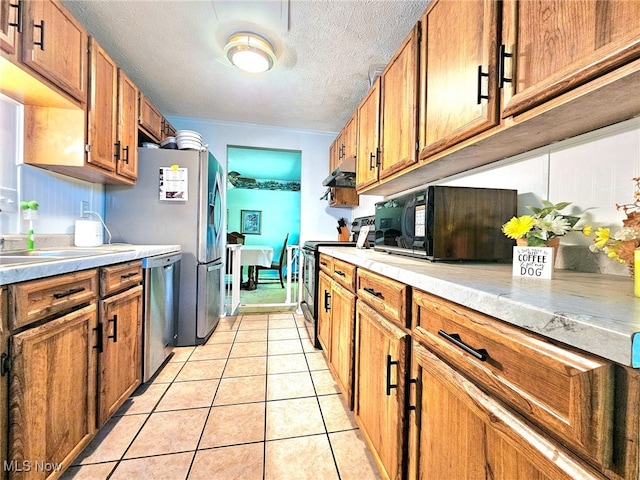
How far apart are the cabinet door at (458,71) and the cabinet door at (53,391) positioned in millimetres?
1730

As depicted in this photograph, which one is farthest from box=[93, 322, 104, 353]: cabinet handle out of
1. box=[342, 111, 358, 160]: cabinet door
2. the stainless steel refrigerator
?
→ box=[342, 111, 358, 160]: cabinet door

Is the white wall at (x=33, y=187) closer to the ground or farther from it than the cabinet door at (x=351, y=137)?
closer to the ground

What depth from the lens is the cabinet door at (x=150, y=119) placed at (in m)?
2.33

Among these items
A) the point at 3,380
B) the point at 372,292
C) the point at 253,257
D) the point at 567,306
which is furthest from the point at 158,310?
the point at 253,257

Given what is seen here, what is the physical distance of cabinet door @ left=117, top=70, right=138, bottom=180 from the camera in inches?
79.0

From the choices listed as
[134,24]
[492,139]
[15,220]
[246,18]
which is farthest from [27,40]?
[492,139]

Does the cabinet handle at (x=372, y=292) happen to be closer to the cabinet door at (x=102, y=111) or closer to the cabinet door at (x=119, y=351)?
the cabinet door at (x=119, y=351)

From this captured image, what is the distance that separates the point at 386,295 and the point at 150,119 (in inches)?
105

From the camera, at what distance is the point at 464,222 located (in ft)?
3.99

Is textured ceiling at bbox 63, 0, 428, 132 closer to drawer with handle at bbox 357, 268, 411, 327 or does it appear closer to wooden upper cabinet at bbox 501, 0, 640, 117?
wooden upper cabinet at bbox 501, 0, 640, 117

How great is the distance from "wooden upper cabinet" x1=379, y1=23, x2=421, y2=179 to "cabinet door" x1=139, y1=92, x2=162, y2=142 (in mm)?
2005

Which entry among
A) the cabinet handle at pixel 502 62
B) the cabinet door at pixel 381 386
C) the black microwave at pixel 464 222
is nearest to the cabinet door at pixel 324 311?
the cabinet door at pixel 381 386

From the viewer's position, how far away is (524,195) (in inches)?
48.4

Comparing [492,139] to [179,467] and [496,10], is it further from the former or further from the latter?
[179,467]
